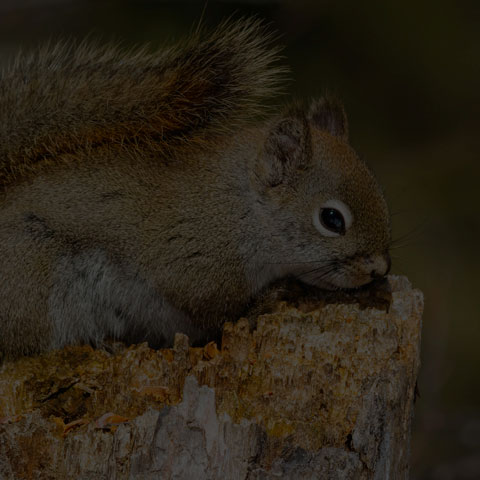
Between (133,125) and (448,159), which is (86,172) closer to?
(133,125)

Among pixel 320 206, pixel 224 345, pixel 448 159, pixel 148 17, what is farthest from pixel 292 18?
pixel 224 345

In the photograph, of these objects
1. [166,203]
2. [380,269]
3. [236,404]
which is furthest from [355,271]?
[236,404]

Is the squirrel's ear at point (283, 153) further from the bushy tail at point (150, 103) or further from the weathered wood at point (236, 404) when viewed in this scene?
the weathered wood at point (236, 404)

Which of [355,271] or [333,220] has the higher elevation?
[333,220]

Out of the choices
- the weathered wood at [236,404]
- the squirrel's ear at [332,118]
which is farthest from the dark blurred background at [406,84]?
the weathered wood at [236,404]

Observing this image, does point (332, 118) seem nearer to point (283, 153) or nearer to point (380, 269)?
point (283, 153)
